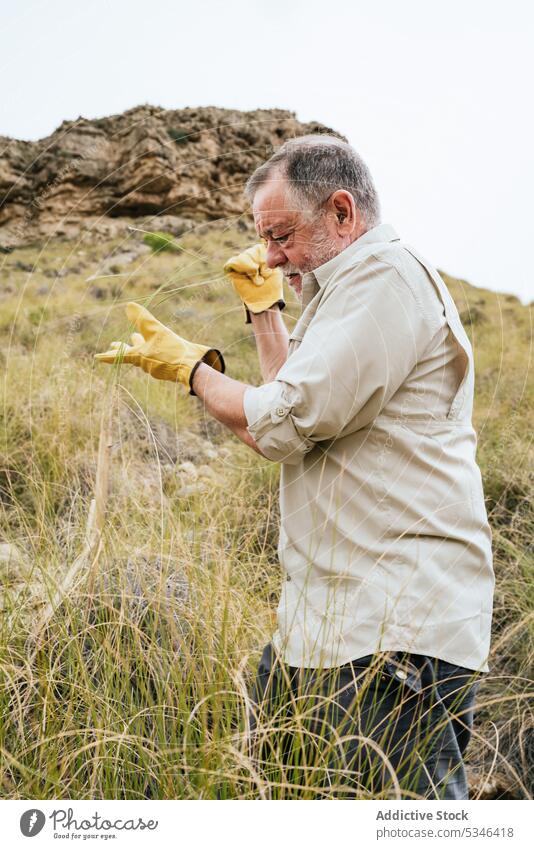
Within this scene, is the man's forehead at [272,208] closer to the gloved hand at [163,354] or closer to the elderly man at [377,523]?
the elderly man at [377,523]

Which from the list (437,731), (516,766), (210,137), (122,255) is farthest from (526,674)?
(210,137)

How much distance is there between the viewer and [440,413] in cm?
148

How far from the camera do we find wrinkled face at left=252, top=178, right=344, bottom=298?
1614 millimetres

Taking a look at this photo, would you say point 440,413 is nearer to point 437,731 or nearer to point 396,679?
point 396,679

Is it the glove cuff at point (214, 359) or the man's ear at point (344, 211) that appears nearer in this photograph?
the man's ear at point (344, 211)

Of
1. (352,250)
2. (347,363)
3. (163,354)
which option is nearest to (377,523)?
(347,363)

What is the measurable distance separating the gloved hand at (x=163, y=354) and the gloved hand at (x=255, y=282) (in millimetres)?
357

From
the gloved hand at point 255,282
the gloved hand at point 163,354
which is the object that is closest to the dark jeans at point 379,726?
the gloved hand at point 163,354

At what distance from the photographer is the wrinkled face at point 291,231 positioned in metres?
1.61

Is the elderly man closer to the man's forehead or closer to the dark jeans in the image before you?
the dark jeans

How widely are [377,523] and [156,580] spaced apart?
2.97 feet

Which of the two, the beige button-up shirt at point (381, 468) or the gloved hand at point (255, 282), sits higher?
the gloved hand at point (255, 282)

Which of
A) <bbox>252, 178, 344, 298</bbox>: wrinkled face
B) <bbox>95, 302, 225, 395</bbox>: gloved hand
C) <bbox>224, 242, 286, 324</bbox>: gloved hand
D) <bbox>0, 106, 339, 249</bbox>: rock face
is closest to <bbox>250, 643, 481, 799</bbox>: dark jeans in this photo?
<bbox>95, 302, 225, 395</bbox>: gloved hand

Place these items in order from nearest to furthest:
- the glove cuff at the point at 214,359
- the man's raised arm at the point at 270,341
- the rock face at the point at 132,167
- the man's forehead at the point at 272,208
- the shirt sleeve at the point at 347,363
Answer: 1. the shirt sleeve at the point at 347,363
2. the man's forehead at the point at 272,208
3. the glove cuff at the point at 214,359
4. the man's raised arm at the point at 270,341
5. the rock face at the point at 132,167
